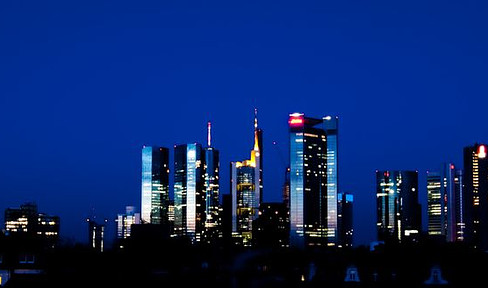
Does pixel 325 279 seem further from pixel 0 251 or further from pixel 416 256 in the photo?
pixel 0 251

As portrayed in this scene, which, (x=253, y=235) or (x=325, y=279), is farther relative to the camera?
(x=253, y=235)

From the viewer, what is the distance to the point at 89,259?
51.3 meters

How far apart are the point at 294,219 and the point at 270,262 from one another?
156464 mm

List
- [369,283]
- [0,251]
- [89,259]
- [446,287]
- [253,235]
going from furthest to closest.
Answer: [253,235] → [89,259] → [0,251] → [369,283] → [446,287]

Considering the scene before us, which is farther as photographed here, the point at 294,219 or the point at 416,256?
the point at 294,219

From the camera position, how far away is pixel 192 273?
41.0 m

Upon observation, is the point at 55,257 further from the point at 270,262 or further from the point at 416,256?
the point at 416,256

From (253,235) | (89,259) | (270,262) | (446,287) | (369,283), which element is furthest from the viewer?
(253,235)

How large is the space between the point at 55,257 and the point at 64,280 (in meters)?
10.4

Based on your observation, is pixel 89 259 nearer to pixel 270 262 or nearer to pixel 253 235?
pixel 270 262

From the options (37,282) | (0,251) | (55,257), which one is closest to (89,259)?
(55,257)

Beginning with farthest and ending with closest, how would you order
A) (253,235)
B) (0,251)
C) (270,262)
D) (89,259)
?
(253,235) < (89,259) < (0,251) < (270,262)

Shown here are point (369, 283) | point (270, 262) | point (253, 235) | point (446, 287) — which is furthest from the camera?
point (253, 235)

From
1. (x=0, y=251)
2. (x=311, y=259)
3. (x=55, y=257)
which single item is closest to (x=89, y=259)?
(x=55, y=257)
